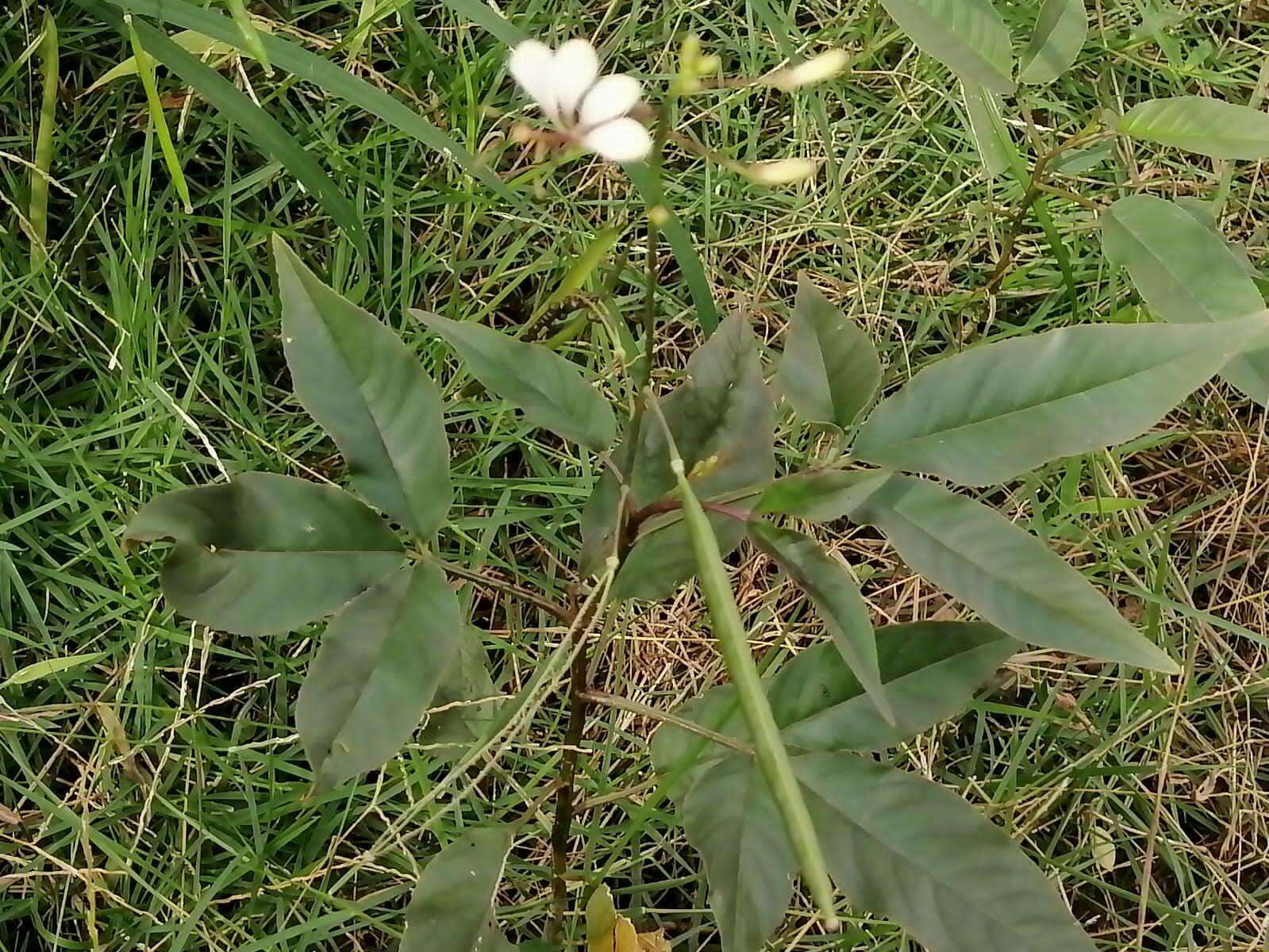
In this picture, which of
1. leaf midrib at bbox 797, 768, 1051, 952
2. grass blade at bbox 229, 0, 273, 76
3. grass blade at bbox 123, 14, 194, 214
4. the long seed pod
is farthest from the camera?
grass blade at bbox 123, 14, 194, 214

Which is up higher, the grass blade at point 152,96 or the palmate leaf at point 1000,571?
the grass blade at point 152,96

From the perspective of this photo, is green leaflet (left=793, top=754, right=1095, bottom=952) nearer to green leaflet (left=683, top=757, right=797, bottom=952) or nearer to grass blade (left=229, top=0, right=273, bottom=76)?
green leaflet (left=683, top=757, right=797, bottom=952)

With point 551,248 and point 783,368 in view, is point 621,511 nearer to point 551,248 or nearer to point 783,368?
point 783,368

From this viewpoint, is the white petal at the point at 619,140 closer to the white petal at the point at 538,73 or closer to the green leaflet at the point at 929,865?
the white petal at the point at 538,73

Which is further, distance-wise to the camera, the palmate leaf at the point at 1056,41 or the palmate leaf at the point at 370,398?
the palmate leaf at the point at 1056,41

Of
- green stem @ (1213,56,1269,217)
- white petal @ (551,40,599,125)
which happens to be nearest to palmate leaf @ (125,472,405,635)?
white petal @ (551,40,599,125)

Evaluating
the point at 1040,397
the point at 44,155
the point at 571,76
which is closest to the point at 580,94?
the point at 571,76

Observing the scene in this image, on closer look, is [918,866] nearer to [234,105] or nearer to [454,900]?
[454,900]

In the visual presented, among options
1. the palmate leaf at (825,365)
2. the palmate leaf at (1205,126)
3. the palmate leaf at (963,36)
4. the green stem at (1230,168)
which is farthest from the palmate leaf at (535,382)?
the green stem at (1230,168)

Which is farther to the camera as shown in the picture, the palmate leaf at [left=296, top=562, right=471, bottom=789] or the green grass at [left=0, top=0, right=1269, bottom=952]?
the green grass at [left=0, top=0, right=1269, bottom=952]
